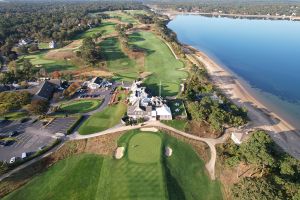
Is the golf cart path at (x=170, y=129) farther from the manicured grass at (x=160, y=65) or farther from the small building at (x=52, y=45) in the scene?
the small building at (x=52, y=45)

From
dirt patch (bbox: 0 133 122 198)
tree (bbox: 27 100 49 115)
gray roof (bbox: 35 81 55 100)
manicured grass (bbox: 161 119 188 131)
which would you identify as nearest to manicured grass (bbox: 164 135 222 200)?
manicured grass (bbox: 161 119 188 131)

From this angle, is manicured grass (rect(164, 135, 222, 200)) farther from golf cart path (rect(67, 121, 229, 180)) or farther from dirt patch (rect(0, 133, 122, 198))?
dirt patch (rect(0, 133, 122, 198))

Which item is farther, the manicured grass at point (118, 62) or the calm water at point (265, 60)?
the manicured grass at point (118, 62)

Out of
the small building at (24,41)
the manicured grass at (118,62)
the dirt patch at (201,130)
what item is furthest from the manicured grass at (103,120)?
the small building at (24,41)

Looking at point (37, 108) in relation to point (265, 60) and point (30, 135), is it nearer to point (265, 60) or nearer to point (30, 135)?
point (30, 135)

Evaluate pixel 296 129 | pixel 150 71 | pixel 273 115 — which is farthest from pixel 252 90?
pixel 150 71

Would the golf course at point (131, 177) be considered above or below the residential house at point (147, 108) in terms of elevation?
below

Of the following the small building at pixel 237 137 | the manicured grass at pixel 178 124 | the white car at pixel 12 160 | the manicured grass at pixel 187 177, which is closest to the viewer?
the manicured grass at pixel 187 177
